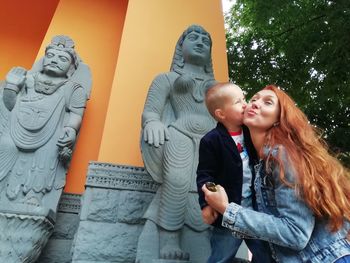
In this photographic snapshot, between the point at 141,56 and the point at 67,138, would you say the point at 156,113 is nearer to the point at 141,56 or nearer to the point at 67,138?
the point at 67,138

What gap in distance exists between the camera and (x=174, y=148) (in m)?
3.19

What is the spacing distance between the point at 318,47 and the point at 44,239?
4069mm

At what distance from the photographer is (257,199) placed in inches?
65.0

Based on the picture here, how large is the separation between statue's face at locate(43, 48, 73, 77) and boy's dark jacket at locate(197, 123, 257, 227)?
315 cm

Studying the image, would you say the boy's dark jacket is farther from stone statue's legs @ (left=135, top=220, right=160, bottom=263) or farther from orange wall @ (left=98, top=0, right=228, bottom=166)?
orange wall @ (left=98, top=0, right=228, bottom=166)

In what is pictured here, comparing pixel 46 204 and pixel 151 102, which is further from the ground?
pixel 151 102

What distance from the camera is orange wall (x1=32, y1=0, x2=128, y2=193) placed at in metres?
4.74

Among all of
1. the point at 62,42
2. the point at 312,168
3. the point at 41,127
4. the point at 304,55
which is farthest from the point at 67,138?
the point at 304,55

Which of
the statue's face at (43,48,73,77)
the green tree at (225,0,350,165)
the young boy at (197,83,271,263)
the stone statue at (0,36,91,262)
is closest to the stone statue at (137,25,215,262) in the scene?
the young boy at (197,83,271,263)

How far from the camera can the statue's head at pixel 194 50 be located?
3869 millimetres

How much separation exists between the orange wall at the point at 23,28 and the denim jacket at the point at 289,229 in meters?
6.08

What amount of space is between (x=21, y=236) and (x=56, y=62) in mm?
2052

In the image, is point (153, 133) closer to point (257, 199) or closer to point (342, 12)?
point (257, 199)

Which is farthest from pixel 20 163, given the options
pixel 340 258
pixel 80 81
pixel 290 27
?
pixel 290 27
